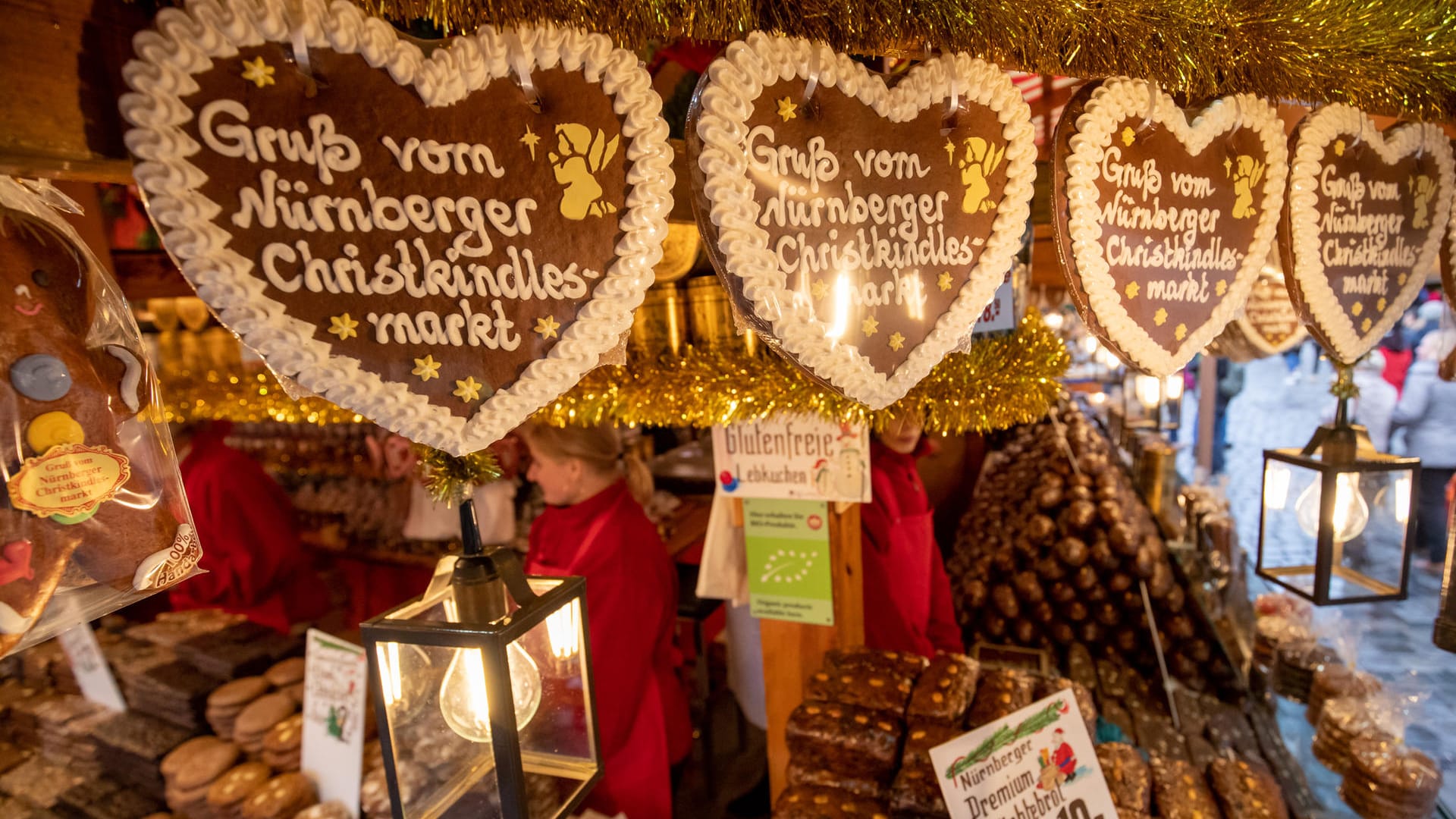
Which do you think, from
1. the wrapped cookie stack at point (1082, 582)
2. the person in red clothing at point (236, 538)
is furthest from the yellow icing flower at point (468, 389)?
the person in red clothing at point (236, 538)

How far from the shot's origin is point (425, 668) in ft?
3.00

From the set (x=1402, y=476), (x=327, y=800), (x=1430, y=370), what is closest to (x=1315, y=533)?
(x=1402, y=476)

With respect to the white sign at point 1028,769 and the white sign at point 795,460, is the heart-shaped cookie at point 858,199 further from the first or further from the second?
the white sign at point 1028,769

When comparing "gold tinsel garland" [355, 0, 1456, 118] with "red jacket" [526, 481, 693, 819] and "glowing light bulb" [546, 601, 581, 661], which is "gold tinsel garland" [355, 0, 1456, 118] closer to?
"glowing light bulb" [546, 601, 581, 661]

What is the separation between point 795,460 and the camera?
5.99 feet

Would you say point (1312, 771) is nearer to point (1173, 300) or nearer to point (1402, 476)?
point (1402, 476)

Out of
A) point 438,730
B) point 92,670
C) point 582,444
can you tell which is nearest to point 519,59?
point 438,730

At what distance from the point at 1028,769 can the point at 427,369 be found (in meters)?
1.59

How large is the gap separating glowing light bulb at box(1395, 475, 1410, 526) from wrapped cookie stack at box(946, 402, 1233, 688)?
125 cm

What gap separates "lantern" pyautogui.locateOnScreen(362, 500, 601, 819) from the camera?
868 mm

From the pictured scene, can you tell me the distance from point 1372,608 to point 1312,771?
8.70 feet

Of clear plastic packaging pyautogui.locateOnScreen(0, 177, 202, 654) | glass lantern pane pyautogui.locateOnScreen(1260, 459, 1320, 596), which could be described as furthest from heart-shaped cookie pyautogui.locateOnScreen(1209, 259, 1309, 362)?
clear plastic packaging pyautogui.locateOnScreen(0, 177, 202, 654)

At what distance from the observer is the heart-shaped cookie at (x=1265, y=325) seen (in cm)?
263

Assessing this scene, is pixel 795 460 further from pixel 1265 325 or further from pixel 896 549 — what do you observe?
pixel 1265 325
